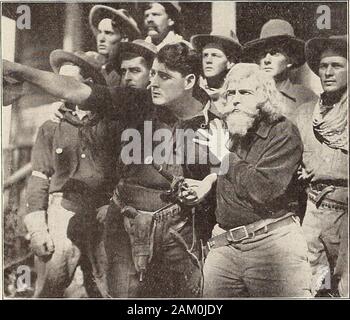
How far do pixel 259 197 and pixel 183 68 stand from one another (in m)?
0.47

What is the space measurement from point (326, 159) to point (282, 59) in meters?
0.35

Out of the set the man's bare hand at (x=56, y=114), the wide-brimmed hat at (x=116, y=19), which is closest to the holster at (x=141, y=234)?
the man's bare hand at (x=56, y=114)

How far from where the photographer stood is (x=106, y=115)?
1780 millimetres

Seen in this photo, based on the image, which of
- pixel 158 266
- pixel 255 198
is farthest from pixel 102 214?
pixel 255 198

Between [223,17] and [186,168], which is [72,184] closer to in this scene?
[186,168]

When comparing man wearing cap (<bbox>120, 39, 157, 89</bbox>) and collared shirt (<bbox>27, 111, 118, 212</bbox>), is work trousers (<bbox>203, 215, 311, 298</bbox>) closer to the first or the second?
collared shirt (<bbox>27, 111, 118, 212</bbox>)

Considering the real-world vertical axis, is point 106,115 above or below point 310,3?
below

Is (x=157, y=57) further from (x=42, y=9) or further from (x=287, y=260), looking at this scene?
(x=287, y=260)

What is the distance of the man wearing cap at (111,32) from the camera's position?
178 cm

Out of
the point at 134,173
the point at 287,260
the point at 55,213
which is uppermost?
the point at 134,173

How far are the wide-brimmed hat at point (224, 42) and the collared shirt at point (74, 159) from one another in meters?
0.38

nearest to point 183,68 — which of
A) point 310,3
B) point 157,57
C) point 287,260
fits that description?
point 157,57

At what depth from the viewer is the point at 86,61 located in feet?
5.84

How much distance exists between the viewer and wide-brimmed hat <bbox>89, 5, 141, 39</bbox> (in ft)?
5.86
